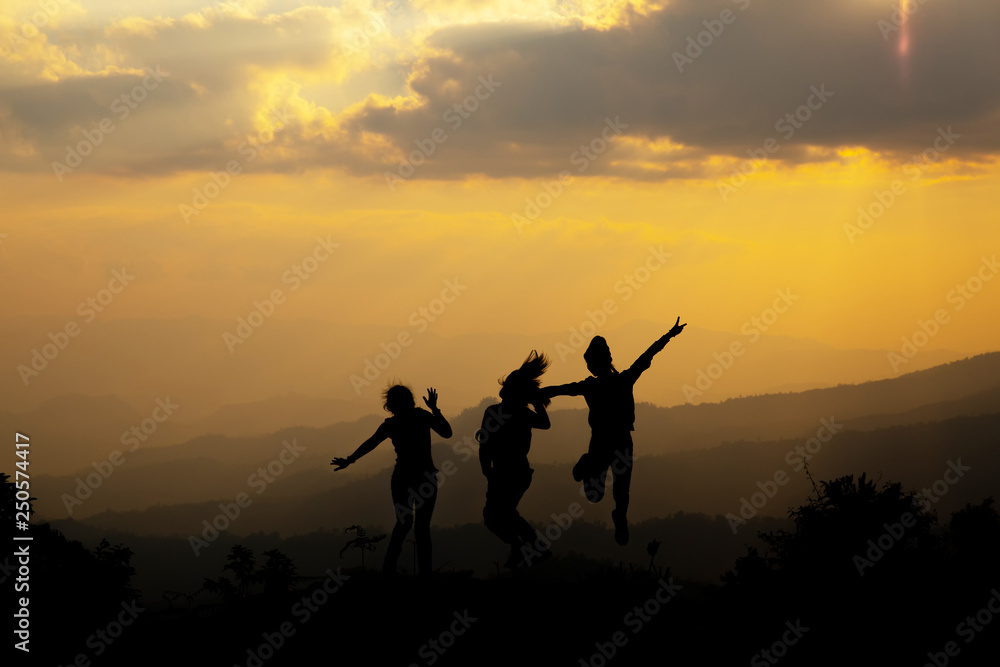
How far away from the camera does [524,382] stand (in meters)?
12.0

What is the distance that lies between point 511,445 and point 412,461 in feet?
5.05

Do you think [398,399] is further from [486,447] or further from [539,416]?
[539,416]

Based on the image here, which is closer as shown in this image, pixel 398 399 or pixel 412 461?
pixel 412 461

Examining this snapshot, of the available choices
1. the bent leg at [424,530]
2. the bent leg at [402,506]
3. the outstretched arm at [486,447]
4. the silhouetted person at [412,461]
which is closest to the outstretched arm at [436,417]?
the silhouetted person at [412,461]

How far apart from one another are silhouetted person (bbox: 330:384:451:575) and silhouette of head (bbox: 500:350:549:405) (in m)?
1.12

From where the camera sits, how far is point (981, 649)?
10477 millimetres

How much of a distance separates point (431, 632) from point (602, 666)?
8.00 ft

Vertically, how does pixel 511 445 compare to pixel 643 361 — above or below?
below

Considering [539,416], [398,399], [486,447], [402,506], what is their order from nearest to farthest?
[539,416]
[486,447]
[402,506]
[398,399]

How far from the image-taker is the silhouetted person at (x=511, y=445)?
11.9 meters

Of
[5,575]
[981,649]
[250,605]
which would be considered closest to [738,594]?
[981,649]

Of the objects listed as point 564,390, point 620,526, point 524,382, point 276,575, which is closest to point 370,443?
point 524,382

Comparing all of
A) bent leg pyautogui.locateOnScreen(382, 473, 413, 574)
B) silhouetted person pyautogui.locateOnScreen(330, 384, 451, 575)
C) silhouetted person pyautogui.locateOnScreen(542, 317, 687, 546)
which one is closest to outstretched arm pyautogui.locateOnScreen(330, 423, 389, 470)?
silhouetted person pyautogui.locateOnScreen(330, 384, 451, 575)

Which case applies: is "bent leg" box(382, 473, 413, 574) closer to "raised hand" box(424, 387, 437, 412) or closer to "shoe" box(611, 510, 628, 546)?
"raised hand" box(424, 387, 437, 412)
